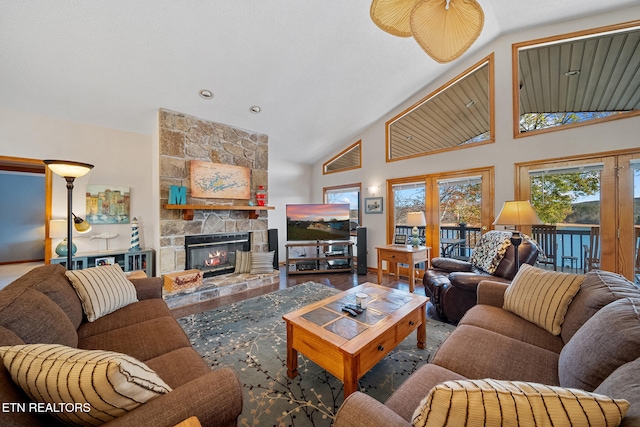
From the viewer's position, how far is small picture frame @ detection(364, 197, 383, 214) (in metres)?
4.70

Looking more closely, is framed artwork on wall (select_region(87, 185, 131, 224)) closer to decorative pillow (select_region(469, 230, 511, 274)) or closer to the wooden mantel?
the wooden mantel

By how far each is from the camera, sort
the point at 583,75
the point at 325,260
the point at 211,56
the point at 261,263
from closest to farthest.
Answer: the point at 211,56
the point at 583,75
the point at 261,263
the point at 325,260

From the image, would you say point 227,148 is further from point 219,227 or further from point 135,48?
point 135,48

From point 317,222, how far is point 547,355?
12.1 feet

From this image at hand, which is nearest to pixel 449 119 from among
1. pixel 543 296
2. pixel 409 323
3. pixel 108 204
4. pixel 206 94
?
pixel 543 296

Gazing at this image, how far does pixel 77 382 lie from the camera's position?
0.69 m

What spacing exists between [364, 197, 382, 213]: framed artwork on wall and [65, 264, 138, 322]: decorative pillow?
3944 millimetres

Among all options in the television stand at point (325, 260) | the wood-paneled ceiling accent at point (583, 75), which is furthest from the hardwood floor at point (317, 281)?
the wood-paneled ceiling accent at point (583, 75)

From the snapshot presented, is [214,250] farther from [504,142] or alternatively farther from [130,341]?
[504,142]

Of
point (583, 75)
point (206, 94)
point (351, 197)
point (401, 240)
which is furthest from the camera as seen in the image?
point (351, 197)

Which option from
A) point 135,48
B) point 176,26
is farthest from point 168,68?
point 176,26

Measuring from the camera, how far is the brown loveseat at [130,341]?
730mm

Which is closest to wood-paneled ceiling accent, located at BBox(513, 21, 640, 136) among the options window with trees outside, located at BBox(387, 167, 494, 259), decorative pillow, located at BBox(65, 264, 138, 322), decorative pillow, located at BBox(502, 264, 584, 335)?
window with trees outside, located at BBox(387, 167, 494, 259)

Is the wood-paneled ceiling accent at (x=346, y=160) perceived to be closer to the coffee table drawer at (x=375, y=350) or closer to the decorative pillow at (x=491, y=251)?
the decorative pillow at (x=491, y=251)
